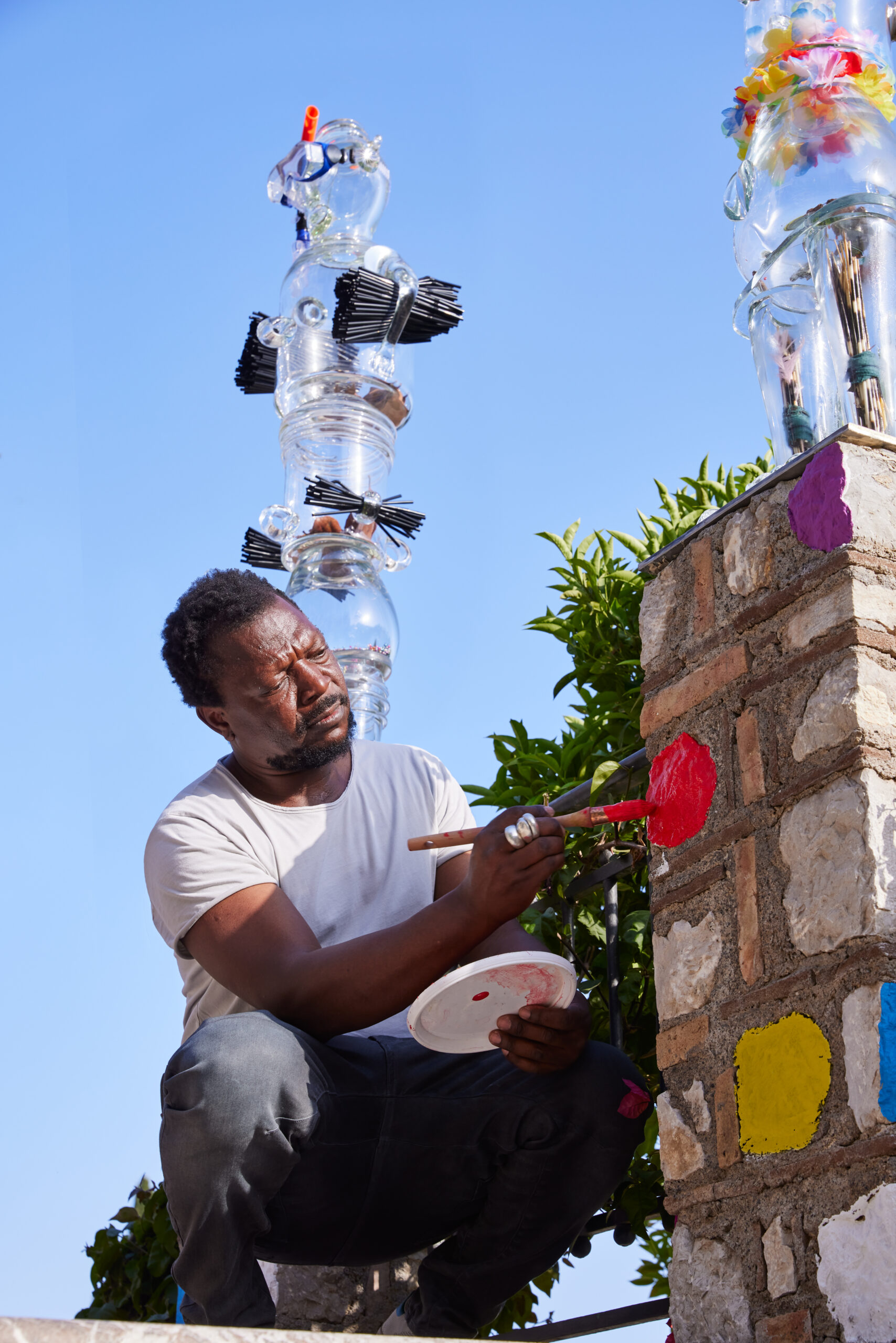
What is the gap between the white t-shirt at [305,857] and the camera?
87.9 inches

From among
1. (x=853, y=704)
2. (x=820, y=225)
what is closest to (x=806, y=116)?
(x=820, y=225)

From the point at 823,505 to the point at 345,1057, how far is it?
1.09m

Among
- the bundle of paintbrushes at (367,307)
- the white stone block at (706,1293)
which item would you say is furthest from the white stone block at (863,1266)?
the bundle of paintbrushes at (367,307)

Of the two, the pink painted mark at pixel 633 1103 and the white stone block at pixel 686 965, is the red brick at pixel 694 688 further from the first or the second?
the pink painted mark at pixel 633 1103

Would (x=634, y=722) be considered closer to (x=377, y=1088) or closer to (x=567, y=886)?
(x=567, y=886)

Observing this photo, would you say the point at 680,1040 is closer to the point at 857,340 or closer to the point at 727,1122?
the point at 727,1122

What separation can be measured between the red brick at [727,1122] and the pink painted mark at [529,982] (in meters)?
0.28

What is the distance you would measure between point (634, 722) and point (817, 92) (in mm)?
1280

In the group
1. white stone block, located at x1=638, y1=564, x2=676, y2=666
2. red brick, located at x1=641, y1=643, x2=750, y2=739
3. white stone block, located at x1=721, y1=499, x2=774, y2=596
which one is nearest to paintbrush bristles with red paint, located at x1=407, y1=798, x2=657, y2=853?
red brick, located at x1=641, y1=643, x2=750, y2=739

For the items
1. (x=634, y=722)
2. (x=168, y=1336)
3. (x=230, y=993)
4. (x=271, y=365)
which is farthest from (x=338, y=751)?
(x=271, y=365)

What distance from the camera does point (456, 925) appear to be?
1.92 m

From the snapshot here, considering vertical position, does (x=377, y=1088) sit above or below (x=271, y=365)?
below

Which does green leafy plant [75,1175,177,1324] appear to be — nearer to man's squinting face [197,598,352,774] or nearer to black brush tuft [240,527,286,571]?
man's squinting face [197,598,352,774]

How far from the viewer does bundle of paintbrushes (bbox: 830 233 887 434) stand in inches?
82.0
